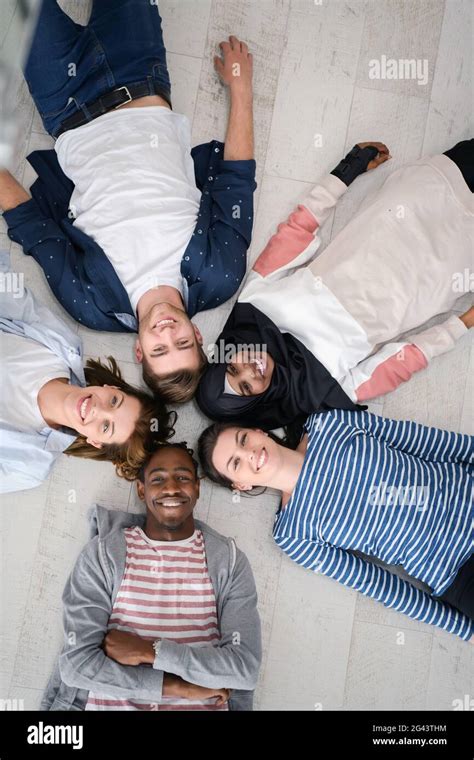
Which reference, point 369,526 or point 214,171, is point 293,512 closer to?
point 369,526

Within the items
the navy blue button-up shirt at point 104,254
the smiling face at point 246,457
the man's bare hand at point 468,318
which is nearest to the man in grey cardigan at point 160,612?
the smiling face at point 246,457

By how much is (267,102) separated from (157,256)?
682 millimetres

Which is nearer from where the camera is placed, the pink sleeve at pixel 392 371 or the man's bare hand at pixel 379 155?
the pink sleeve at pixel 392 371

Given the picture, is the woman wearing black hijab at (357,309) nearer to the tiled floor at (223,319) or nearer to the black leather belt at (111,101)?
the tiled floor at (223,319)

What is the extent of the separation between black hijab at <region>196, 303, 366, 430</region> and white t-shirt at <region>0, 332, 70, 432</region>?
1.48 ft

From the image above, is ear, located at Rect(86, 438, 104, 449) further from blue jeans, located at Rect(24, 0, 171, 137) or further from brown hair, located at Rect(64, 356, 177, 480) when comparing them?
blue jeans, located at Rect(24, 0, 171, 137)

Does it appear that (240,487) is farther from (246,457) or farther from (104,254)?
(104,254)

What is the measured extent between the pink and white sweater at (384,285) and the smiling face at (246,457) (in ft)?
0.99

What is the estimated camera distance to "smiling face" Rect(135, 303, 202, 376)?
6.06 ft

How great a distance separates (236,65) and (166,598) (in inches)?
63.7

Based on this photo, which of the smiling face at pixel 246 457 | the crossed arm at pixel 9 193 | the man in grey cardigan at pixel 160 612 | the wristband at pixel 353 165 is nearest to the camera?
the man in grey cardigan at pixel 160 612

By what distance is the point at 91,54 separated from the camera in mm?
1996

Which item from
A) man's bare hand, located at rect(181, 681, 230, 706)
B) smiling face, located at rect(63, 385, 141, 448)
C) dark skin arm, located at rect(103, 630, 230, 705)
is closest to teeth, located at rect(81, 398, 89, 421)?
smiling face, located at rect(63, 385, 141, 448)

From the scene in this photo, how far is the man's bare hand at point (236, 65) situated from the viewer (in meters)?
2.13
